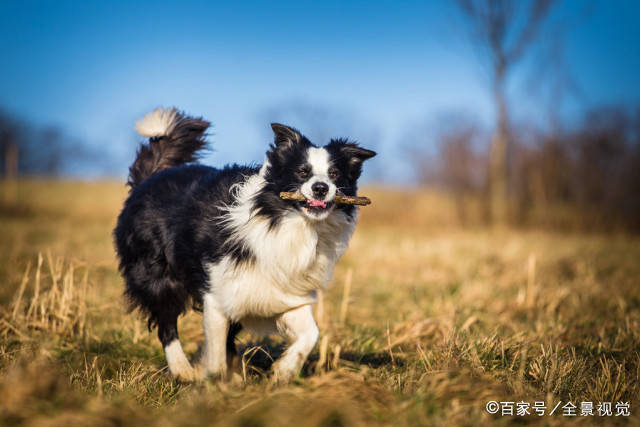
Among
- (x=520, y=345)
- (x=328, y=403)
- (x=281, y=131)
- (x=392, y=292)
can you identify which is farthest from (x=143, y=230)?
(x=392, y=292)

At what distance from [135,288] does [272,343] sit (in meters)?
1.28

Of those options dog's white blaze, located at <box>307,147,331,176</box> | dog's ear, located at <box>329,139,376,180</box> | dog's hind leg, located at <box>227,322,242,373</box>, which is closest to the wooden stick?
dog's white blaze, located at <box>307,147,331,176</box>

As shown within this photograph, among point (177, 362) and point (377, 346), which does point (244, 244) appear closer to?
point (177, 362)

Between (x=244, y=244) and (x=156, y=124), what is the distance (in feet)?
5.96

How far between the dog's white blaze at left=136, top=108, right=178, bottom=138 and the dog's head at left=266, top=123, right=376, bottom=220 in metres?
1.44

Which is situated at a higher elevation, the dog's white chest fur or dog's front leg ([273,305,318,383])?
the dog's white chest fur

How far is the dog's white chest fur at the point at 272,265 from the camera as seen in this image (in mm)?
3121

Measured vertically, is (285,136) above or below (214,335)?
above

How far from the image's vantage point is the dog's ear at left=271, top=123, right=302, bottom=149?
3.32 meters

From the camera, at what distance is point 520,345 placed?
3.65 m

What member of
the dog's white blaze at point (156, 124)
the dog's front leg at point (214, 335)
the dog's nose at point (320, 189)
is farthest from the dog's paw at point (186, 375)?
the dog's white blaze at point (156, 124)

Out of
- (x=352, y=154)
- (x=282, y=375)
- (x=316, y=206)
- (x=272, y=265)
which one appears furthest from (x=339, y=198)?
(x=282, y=375)

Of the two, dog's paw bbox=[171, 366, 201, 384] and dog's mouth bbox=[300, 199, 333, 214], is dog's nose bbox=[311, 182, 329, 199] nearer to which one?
dog's mouth bbox=[300, 199, 333, 214]

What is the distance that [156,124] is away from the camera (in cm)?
435
